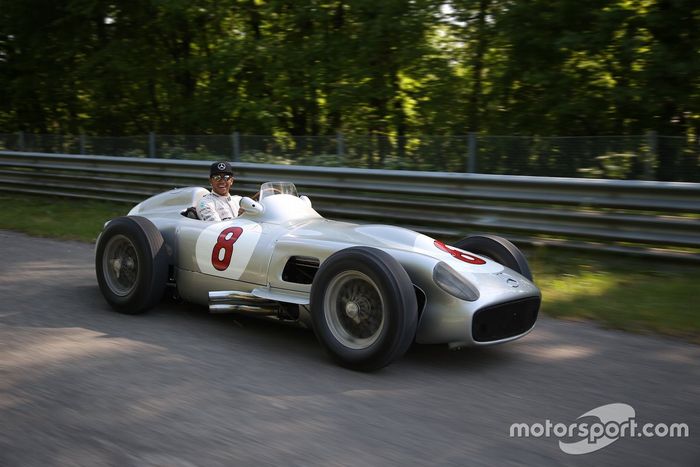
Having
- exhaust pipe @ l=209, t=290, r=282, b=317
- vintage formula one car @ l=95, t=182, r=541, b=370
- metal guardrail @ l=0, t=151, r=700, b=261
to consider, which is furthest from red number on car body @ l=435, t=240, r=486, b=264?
metal guardrail @ l=0, t=151, r=700, b=261

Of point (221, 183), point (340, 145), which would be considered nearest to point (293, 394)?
point (221, 183)

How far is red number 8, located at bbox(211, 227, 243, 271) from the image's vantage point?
549 centimetres

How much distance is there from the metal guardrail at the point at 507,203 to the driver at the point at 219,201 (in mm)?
3075

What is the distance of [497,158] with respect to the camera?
9.13 m

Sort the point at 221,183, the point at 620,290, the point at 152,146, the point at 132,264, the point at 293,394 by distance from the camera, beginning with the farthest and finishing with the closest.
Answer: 1. the point at 152,146
2. the point at 620,290
3. the point at 221,183
4. the point at 132,264
5. the point at 293,394

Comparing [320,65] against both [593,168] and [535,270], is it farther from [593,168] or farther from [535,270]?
[535,270]

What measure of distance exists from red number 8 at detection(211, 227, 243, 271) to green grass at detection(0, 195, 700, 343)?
2.74m

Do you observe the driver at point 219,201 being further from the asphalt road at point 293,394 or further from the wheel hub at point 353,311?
the wheel hub at point 353,311

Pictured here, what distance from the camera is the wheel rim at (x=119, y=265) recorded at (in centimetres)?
604

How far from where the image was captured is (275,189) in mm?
6062

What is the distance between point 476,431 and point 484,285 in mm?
1239

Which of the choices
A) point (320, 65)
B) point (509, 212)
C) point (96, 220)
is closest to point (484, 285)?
point (509, 212)

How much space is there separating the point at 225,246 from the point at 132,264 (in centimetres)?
103

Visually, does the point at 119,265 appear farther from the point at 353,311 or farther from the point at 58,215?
the point at 58,215
